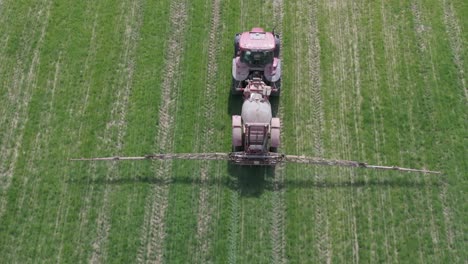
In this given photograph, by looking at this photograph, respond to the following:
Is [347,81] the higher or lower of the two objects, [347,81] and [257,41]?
the lower

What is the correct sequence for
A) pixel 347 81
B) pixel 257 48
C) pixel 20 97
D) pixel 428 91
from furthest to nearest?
pixel 347 81 → pixel 428 91 → pixel 20 97 → pixel 257 48

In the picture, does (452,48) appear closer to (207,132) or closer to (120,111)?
(207,132)

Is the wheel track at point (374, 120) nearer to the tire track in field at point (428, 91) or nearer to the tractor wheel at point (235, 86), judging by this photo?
the tire track in field at point (428, 91)

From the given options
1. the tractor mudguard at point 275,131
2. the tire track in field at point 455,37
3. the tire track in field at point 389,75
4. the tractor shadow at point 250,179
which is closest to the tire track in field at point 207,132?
the tractor shadow at point 250,179

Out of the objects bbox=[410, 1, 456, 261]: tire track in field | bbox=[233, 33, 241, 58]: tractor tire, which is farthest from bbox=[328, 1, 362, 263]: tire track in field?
bbox=[233, 33, 241, 58]: tractor tire

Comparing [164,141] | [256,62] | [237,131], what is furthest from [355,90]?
[164,141]
